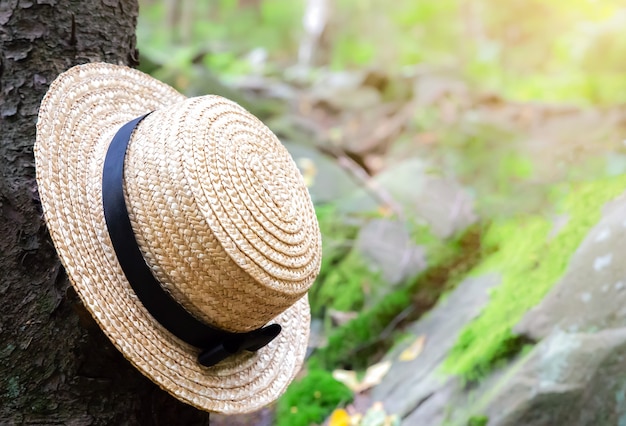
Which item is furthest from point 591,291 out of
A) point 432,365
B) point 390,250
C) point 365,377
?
point 390,250

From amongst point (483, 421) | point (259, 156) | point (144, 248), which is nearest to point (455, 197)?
point (483, 421)

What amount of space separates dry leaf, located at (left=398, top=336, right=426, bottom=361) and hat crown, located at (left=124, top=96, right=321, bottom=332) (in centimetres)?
124

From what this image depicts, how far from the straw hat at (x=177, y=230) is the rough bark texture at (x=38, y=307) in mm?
215

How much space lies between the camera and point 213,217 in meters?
1.26

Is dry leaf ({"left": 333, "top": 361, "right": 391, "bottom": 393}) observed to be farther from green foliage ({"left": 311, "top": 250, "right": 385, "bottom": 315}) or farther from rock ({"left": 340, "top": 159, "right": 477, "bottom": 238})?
rock ({"left": 340, "top": 159, "right": 477, "bottom": 238})

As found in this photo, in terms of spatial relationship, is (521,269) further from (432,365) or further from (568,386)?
(568,386)

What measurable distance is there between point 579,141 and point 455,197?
0.95 m

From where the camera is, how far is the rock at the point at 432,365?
6.85 feet

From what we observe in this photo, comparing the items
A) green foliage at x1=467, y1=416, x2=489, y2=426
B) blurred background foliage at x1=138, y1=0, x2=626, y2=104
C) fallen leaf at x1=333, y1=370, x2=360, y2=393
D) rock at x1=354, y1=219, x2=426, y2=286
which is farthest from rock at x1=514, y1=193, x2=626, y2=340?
blurred background foliage at x1=138, y1=0, x2=626, y2=104

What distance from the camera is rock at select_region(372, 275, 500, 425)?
82.2 inches

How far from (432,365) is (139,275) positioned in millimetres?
1457

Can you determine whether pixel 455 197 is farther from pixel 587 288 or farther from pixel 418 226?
pixel 587 288

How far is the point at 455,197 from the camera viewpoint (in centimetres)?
353

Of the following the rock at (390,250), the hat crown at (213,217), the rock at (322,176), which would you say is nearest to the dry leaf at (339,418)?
the rock at (390,250)
